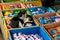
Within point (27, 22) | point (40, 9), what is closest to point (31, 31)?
point (27, 22)

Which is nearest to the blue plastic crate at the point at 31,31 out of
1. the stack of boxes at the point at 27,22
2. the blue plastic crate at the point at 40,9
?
the stack of boxes at the point at 27,22

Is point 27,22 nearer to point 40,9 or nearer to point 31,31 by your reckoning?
point 31,31

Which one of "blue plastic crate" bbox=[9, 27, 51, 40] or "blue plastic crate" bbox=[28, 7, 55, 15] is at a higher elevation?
"blue plastic crate" bbox=[28, 7, 55, 15]

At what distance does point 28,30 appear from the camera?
2553 mm

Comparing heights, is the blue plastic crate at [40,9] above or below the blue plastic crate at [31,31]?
above

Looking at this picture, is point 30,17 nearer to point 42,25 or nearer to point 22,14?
point 22,14

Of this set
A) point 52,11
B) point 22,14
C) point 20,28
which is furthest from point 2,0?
point 20,28

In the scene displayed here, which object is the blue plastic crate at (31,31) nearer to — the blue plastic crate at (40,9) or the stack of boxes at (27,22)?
the stack of boxes at (27,22)

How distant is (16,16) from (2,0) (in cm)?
104

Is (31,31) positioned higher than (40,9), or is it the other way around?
(40,9)

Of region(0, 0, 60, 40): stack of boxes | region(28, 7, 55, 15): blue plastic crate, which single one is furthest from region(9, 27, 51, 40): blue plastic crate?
region(28, 7, 55, 15): blue plastic crate

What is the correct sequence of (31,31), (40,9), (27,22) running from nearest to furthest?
(31,31)
(27,22)
(40,9)

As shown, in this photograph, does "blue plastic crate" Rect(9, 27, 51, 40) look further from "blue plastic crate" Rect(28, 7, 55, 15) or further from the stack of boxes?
"blue plastic crate" Rect(28, 7, 55, 15)

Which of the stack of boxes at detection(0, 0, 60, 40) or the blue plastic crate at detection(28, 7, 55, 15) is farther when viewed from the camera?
the blue plastic crate at detection(28, 7, 55, 15)
